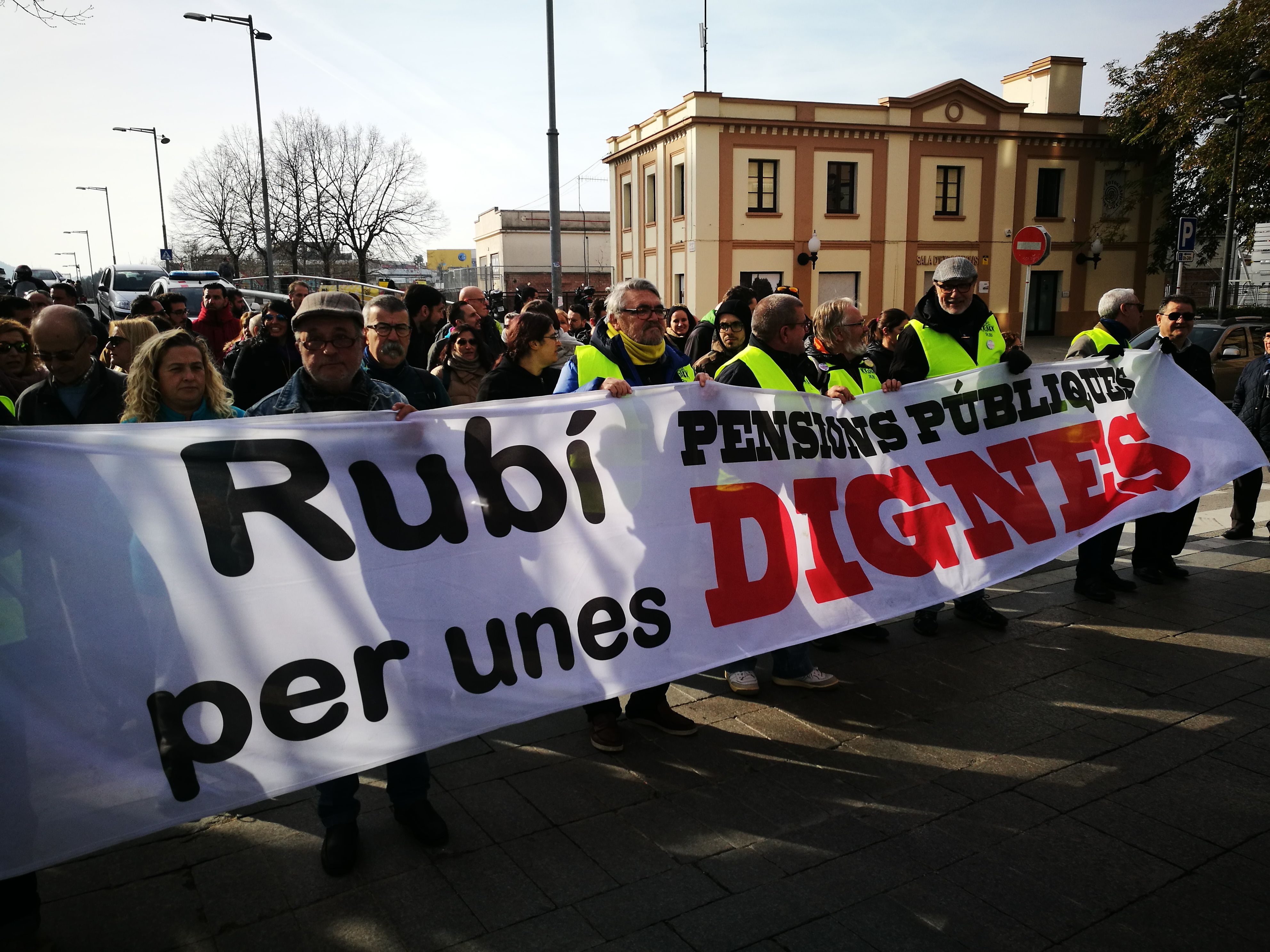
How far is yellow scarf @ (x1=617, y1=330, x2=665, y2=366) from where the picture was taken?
4.23m

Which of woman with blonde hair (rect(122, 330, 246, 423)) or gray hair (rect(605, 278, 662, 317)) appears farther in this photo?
gray hair (rect(605, 278, 662, 317))

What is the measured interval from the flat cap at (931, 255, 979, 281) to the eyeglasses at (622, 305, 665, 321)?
1947 mm

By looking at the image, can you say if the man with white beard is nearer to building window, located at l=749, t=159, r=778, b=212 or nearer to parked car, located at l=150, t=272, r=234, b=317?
parked car, located at l=150, t=272, r=234, b=317

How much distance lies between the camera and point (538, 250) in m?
67.6

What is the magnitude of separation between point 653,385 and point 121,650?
2270 mm

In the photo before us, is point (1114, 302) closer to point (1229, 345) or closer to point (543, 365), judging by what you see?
point (543, 365)

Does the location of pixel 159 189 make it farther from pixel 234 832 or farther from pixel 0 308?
pixel 234 832

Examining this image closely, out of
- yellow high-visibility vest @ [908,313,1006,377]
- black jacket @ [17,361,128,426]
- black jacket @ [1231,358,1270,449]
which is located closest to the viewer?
black jacket @ [17,361,128,426]

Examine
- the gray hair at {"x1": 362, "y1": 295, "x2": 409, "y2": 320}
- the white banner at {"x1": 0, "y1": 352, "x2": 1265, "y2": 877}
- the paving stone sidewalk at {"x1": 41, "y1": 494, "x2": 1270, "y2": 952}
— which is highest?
the gray hair at {"x1": 362, "y1": 295, "x2": 409, "y2": 320}

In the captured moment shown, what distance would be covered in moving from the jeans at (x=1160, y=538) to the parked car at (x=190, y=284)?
46.6 ft

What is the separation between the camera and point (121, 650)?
2.65 meters

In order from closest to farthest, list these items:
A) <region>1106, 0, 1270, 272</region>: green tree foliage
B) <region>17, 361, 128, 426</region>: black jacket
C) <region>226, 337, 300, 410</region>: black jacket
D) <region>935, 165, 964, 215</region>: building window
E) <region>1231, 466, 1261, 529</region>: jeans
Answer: <region>17, 361, 128, 426</region>: black jacket, <region>226, 337, 300, 410</region>: black jacket, <region>1231, 466, 1261, 529</region>: jeans, <region>1106, 0, 1270, 272</region>: green tree foliage, <region>935, 165, 964, 215</region>: building window

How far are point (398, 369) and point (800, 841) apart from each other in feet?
9.31

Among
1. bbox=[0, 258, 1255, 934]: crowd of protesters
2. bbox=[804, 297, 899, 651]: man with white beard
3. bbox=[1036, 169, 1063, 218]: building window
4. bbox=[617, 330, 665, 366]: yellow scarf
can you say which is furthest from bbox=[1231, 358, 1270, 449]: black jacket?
bbox=[1036, 169, 1063, 218]: building window
